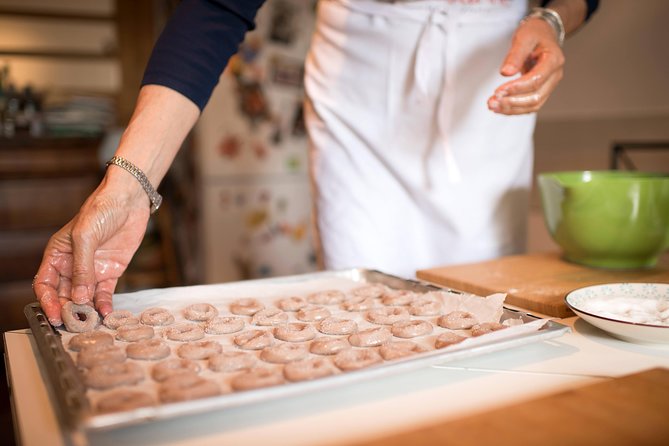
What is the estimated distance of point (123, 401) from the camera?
506 mm

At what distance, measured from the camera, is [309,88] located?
49.1 inches

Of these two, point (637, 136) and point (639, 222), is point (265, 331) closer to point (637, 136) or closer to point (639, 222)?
point (639, 222)

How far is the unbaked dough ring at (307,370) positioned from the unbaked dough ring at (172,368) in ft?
0.29

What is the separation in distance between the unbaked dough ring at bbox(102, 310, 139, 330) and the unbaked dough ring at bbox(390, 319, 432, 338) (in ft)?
1.03

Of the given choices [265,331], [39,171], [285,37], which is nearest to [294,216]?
[285,37]

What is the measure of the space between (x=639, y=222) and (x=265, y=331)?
64cm

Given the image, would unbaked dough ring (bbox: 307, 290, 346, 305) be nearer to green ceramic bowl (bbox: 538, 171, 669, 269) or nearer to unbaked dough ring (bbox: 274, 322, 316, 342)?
unbaked dough ring (bbox: 274, 322, 316, 342)

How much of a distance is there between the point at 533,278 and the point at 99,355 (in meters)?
0.64

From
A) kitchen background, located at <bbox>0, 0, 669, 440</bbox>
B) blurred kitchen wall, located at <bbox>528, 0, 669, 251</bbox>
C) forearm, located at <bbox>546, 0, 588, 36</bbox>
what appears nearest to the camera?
forearm, located at <bbox>546, 0, 588, 36</bbox>

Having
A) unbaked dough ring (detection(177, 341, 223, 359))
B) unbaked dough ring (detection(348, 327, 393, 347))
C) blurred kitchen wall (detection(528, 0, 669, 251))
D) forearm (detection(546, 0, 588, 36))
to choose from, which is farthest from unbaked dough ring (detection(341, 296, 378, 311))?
blurred kitchen wall (detection(528, 0, 669, 251))

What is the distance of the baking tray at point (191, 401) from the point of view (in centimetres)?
46

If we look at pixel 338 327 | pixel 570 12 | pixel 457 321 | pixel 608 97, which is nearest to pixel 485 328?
pixel 457 321

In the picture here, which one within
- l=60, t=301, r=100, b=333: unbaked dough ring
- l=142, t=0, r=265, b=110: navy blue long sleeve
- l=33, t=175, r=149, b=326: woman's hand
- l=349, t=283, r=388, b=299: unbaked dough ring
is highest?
l=142, t=0, r=265, b=110: navy blue long sleeve

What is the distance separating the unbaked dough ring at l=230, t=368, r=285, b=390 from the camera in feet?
1.79
